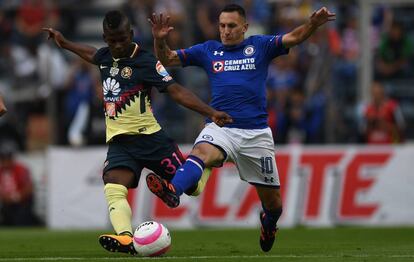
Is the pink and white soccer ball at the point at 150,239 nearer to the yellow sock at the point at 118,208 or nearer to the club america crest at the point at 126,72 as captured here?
the yellow sock at the point at 118,208

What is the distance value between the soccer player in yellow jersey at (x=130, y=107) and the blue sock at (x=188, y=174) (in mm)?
409

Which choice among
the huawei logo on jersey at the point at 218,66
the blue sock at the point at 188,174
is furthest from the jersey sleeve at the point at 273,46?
the blue sock at the point at 188,174

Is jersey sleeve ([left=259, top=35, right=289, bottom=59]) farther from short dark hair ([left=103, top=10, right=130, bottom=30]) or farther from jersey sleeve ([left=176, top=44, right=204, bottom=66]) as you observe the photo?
short dark hair ([left=103, top=10, right=130, bottom=30])

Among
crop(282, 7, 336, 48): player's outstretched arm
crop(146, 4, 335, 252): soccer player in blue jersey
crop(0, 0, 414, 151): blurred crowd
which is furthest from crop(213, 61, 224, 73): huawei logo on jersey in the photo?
crop(0, 0, 414, 151): blurred crowd

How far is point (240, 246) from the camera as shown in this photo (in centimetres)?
1256

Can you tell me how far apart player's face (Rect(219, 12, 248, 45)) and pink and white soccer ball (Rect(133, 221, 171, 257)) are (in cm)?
234

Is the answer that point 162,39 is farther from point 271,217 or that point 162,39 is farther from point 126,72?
point 271,217

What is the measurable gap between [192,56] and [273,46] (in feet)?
2.93

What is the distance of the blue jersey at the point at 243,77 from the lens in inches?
427

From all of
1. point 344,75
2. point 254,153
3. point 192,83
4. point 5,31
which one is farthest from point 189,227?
point 254,153

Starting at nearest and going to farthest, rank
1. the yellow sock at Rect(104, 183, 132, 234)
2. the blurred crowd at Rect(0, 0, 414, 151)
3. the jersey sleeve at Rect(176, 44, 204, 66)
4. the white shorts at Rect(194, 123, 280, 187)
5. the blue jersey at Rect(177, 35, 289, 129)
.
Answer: the yellow sock at Rect(104, 183, 132, 234) → the white shorts at Rect(194, 123, 280, 187) → the blue jersey at Rect(177, 35, 289, 129) → the jersey sleeve at Rect(176, 44, 204, 66) → the blurred crowd at Rect(0, 0, 414, 151)

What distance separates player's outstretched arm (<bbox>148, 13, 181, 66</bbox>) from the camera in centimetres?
1066

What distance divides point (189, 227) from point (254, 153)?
26.6 ft

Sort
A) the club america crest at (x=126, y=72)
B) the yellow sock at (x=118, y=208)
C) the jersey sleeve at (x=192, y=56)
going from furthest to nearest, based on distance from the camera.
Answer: the jersey sleeve at (x=192, y=56)
the club america crest at (x=126, y=72)
the yellow sock at (x=118, y=208)
